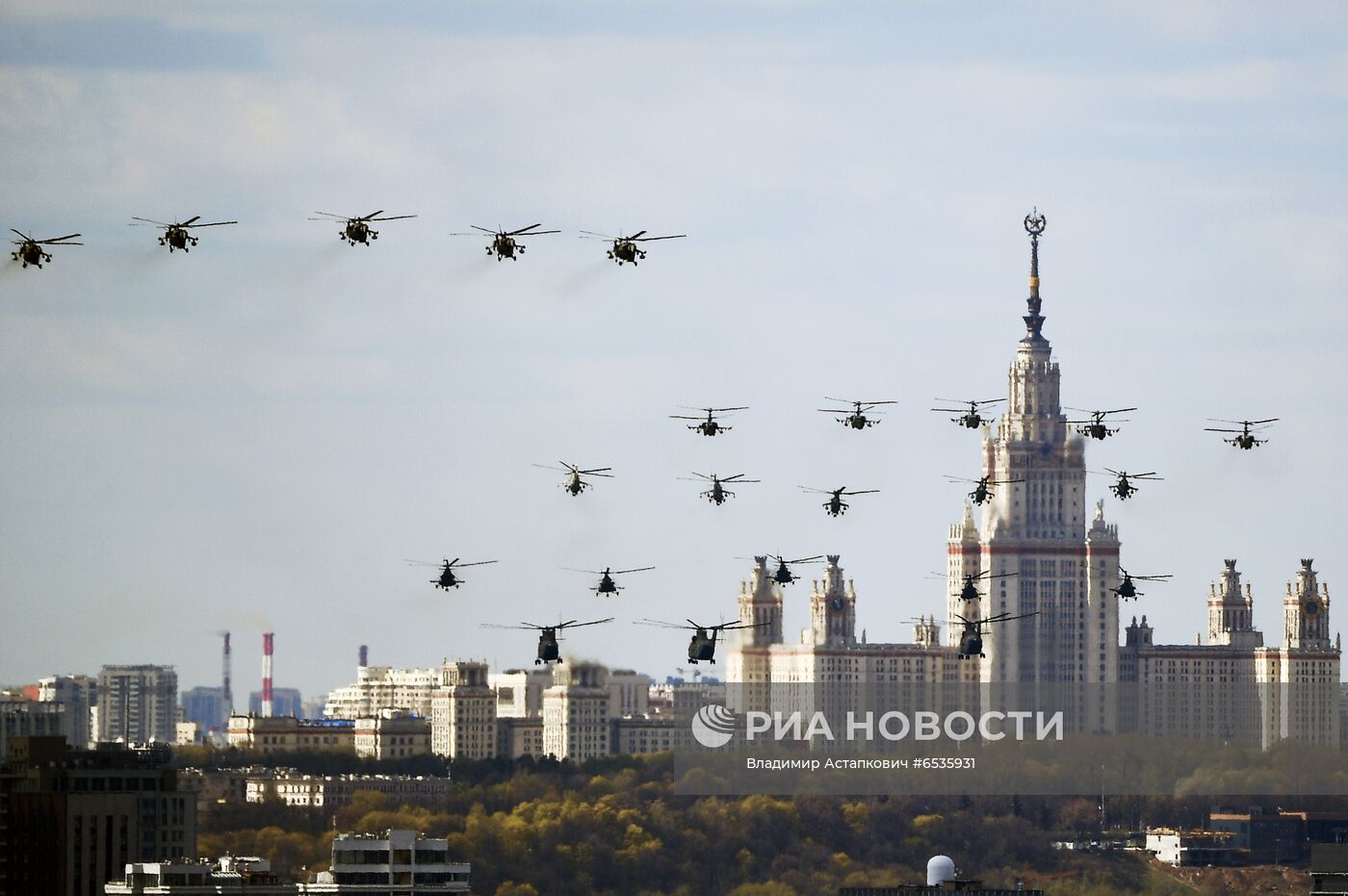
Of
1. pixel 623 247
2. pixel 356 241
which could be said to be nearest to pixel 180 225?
pixel 356 241

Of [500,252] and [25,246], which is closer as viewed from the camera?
[25,246]

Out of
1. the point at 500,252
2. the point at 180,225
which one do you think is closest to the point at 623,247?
the point at 500,252

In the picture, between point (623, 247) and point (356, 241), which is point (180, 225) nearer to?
point (356, 241)

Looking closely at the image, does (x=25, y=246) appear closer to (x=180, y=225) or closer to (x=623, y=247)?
(x=180, y=225)

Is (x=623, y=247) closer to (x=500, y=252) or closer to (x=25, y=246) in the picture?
(x=500, y=252)

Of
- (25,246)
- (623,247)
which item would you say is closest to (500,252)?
(623,247)

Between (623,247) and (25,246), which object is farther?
(623,247)
